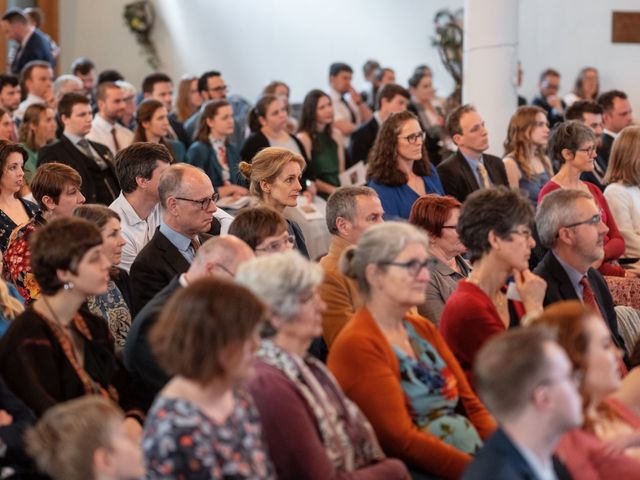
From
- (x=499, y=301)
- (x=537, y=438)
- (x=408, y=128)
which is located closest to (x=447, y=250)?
(x=499, y=301)

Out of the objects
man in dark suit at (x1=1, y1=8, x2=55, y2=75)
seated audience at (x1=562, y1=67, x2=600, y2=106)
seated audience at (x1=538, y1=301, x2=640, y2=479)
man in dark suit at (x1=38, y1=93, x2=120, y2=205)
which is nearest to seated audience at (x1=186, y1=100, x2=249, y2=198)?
man in dark suit at (x1=38, y1=93, x2=120, y2=205)

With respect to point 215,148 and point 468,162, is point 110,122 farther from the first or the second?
point 468,162

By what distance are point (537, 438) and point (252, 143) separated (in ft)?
18.5

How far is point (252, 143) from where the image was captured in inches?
314

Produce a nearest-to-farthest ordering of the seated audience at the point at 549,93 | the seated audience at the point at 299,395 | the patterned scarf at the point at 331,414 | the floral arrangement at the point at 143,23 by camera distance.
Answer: the seated audience at the point at 299,395
the patterned scarf at the point at 331,414
the seated audience at the point at 549,93
the floral arrangement at the point at 143,23

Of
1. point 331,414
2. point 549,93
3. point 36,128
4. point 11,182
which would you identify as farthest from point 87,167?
point 549,93

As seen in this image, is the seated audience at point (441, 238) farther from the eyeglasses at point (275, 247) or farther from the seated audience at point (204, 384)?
the seated audience at point (204, 384)

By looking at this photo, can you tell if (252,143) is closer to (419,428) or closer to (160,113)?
(160,113)

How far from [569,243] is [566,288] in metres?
0.17

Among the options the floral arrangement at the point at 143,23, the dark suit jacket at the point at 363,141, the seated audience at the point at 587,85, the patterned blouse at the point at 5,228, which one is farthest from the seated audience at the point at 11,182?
the floral arrangement at the point at 143,23

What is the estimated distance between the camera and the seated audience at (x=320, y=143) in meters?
8.47

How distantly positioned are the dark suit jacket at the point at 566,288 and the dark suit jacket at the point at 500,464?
1862 mm

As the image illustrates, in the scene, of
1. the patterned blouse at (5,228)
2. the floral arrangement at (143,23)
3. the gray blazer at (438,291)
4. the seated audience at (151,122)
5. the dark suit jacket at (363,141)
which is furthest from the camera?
the floral arrangement at (143,23)

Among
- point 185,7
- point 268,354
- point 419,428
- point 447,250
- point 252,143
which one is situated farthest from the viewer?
point 185,7
